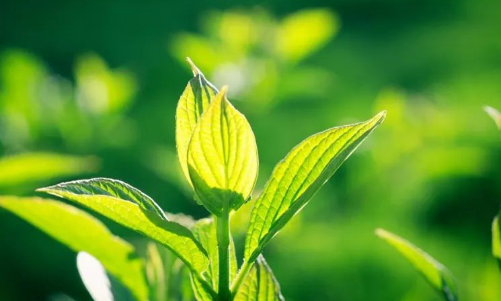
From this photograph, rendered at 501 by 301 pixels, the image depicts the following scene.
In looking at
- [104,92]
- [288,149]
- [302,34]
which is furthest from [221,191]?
[302,34]

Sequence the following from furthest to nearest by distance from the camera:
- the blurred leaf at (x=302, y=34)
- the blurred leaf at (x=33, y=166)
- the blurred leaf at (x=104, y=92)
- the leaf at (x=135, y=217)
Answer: the blurred leaf at (x=302, y=34) < the blurred leaf at (x=104, y=92) < the blurred leaf at (x=33, y=166) < the leaf at (x=135, y=217)

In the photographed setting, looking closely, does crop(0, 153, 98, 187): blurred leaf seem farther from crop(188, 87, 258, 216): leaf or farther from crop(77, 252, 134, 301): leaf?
crop(188, 87, 258, 216): leaf

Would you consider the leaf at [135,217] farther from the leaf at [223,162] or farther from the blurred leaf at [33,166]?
the blurred leaf at [33,166]

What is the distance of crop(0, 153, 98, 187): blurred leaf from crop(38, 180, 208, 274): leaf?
671 mm

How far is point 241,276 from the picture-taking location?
0.66 meters

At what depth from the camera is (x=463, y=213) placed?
2.01m

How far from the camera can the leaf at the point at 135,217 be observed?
0.57 m

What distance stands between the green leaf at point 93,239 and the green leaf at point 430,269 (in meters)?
0.30

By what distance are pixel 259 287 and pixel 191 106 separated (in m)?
0.19

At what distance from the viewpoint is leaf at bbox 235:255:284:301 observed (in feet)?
2.12

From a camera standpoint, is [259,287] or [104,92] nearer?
[259,287]

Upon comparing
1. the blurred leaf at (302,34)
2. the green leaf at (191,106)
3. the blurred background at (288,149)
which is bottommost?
the blurred background at (288,149)

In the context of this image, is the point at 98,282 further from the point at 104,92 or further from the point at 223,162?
the point at 104,92

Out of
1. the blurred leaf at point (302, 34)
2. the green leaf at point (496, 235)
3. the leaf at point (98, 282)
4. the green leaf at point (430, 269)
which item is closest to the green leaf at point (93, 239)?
the leaf at point (98, 282)
